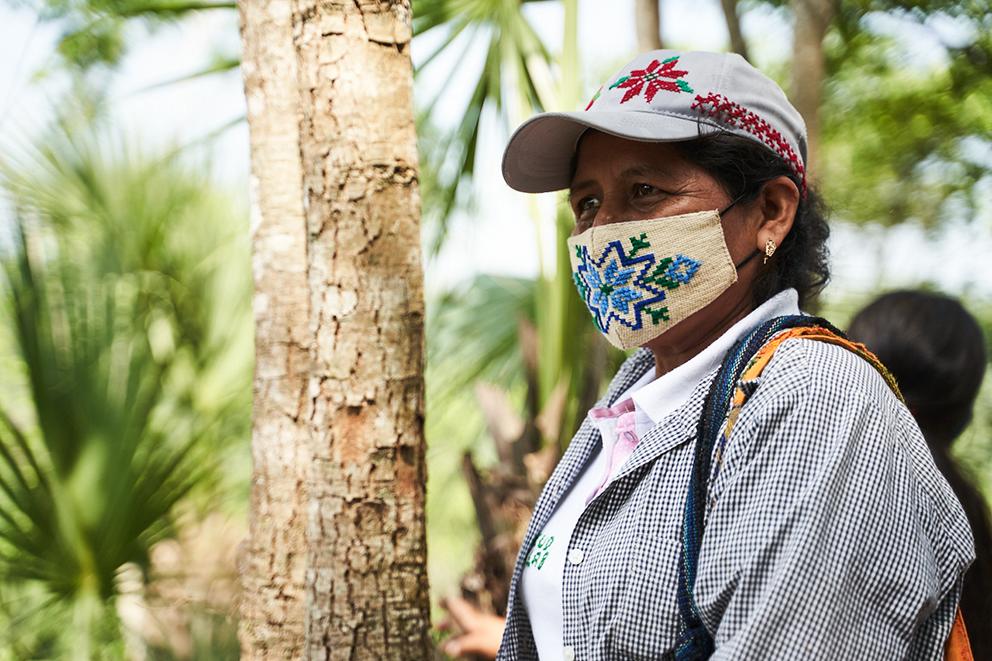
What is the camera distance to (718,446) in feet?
3.78

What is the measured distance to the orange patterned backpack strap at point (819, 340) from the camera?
108cm

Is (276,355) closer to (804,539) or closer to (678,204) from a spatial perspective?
(678,204)

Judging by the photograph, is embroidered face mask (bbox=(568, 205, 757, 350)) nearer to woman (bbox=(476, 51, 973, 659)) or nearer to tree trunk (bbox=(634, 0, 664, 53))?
woman (bbox=(476, 51, 973, 659))

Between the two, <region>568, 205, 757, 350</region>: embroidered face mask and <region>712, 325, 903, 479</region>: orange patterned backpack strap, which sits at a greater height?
<region>568, 205, 757, 350</region>: embroidered face mask

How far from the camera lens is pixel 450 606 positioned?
8.20ft

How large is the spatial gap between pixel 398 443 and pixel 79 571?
1.54 metres

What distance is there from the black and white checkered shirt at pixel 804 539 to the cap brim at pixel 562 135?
1.17ft

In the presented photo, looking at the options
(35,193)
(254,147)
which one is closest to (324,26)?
(254,147)

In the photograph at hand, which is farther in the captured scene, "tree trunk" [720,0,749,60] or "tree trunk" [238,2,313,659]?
"tree trunk" [720,0,749,60]

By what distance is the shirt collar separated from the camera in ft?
4.43

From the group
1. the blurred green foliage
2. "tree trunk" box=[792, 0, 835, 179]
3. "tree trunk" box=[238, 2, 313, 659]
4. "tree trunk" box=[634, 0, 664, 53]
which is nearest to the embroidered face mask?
"tree trunk" box=[238, 2, 313, 659]

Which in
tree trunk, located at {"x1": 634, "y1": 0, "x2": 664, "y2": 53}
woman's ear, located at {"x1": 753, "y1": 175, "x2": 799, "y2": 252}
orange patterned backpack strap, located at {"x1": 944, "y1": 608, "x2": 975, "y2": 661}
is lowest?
A: orange patterned backpack strap, located at {"x1": 944, "y1": 608, "x2": 975, "y2": 661}

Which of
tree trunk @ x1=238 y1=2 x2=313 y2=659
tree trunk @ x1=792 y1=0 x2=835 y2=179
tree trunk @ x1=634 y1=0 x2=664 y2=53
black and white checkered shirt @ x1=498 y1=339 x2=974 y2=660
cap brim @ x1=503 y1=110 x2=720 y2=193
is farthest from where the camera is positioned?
tree trunk @ x1=634 y1=0 x2=664 y2=53

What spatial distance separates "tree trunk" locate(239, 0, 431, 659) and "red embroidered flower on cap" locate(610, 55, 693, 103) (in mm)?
583
